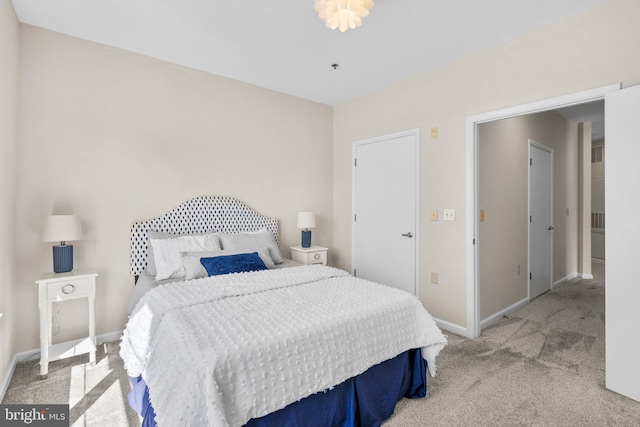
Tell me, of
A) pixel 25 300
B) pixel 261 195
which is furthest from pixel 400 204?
pixel 25 300

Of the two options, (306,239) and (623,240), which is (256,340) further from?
(306,239)

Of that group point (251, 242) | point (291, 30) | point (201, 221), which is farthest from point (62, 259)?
point (291, 30)

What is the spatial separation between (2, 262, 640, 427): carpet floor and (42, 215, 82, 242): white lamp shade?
97 centimetres

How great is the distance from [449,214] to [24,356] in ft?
12.6

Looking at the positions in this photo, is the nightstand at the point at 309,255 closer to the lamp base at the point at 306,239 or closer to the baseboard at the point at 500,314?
the lamp base at the point at 306,239

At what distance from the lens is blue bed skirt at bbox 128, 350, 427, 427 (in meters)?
1.57

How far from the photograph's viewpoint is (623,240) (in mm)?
2086

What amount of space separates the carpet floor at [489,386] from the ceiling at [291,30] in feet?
8.67

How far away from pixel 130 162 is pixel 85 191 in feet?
1.45

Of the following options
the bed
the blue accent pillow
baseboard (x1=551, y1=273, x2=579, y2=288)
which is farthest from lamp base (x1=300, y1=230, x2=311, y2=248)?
baseboard (x1=551, y1=273, x2=579, y2=288)

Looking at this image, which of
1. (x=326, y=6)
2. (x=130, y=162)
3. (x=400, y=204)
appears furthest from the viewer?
(x=400, y=204)

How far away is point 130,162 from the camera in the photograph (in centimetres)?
302

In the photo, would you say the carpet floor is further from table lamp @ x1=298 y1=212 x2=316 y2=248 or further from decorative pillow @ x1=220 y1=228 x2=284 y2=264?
table lamp @ x1=298 y1=212 x2=316 y2=248

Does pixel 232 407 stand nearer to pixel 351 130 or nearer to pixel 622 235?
pixel 622 235
